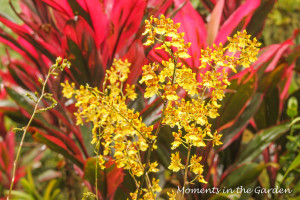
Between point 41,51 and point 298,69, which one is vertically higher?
point 41,51

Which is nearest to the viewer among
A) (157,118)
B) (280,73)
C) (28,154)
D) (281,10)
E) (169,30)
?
(169,30)

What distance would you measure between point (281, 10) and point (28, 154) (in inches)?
34.8

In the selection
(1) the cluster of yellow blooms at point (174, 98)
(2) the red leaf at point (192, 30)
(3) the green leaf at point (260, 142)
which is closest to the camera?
(1) the cluster of yellow blooms at point (174, 98)

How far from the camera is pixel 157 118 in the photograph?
0.52 metres

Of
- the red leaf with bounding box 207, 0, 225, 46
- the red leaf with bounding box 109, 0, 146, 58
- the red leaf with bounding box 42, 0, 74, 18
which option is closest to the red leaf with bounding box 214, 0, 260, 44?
the red leaf with bounding box 207, 0, 225, 46

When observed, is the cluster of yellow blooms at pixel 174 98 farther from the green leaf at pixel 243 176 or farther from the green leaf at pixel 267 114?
the green leaf at pixel 267 114

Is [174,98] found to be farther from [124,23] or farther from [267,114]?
[267,114]

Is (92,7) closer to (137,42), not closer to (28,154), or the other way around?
(137,42)

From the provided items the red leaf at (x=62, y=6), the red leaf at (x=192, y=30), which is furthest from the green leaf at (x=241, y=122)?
the red leaf at (x=62, y=6)

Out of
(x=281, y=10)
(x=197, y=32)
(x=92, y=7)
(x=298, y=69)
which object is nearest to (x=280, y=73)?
(x=298, y=69)

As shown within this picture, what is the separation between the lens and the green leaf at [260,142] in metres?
0.66

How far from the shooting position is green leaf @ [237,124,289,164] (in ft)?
2.15

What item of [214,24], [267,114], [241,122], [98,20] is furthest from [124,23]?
[267,114]

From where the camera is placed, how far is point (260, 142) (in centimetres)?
66
